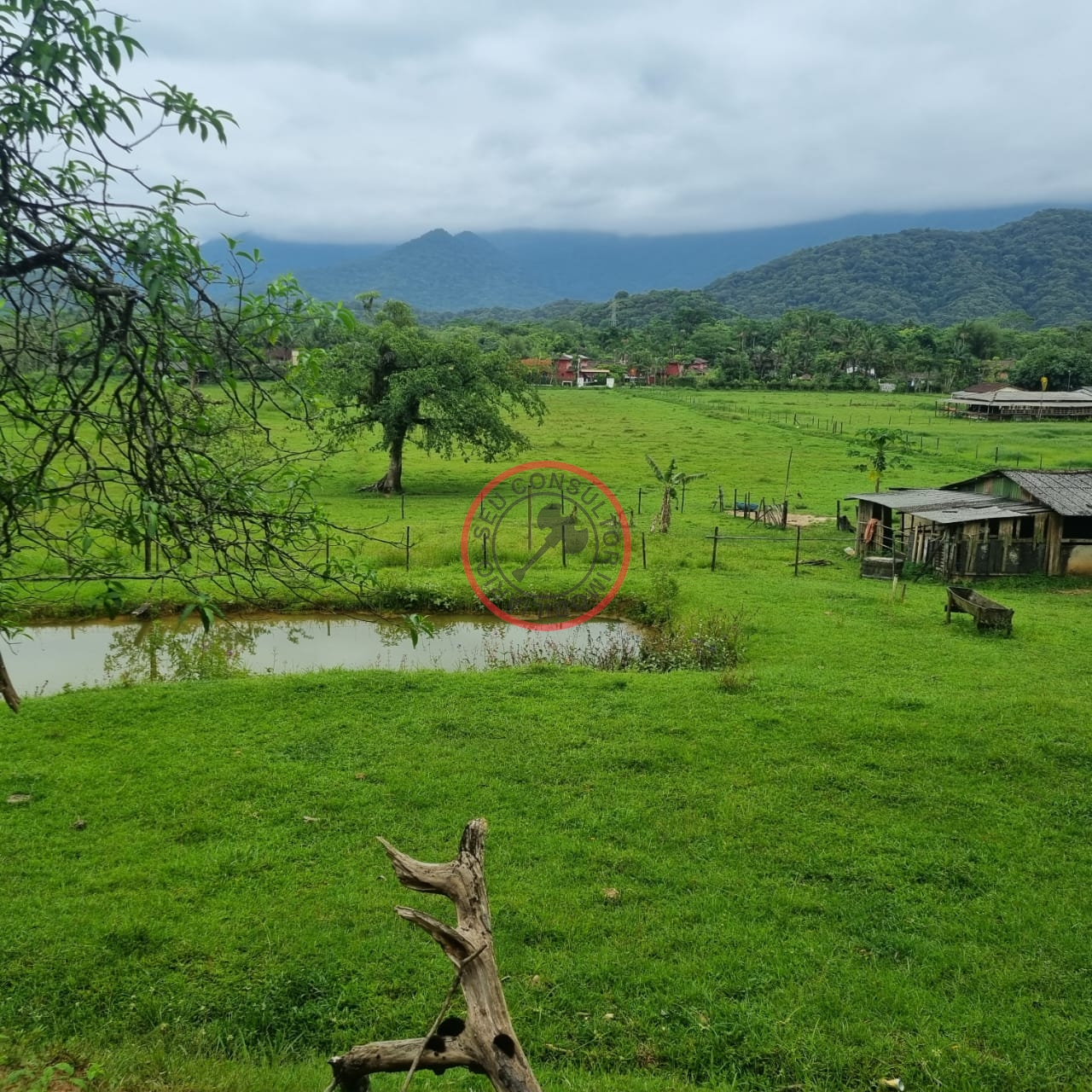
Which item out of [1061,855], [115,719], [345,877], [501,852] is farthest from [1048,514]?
[115,719]

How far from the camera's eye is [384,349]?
27.4 m

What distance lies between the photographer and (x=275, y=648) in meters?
14.9

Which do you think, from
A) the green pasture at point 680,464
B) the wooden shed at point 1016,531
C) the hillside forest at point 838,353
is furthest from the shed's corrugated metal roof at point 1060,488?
the hillside forest at point 838,353

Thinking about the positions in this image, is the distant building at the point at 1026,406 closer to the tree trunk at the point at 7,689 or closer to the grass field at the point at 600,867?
the grass field at the point at 600,867

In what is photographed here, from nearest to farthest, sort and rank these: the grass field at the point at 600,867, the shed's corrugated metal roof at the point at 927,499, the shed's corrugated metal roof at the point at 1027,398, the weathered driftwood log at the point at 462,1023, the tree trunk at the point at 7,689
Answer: the weathered driftwood log at the point at 462,1023
the tree trunk at the point at 7,689
the grass field at the point at 600,867
the shed's corrugated metal roof at the point at 927,499
the shed's corrugated metal roof at the point at 1027,398

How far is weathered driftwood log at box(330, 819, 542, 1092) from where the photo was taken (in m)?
2.71

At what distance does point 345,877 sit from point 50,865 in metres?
2.57

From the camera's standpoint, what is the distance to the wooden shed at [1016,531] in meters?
18.1

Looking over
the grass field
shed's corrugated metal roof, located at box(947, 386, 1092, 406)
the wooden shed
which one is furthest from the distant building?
the grass field

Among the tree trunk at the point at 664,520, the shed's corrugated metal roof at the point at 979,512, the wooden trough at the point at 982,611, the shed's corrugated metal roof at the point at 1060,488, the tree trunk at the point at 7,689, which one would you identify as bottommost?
the wooden trough at the point at 982,611

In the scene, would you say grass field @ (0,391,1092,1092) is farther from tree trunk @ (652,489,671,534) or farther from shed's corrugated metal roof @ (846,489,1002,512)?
tree trunk @ (652,489,671,534)

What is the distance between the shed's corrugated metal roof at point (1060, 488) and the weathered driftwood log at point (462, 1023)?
18.5 meters

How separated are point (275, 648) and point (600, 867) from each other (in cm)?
939

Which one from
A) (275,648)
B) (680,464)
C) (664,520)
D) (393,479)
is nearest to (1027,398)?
(680,464)
